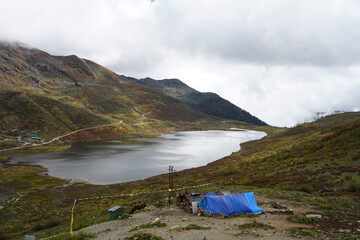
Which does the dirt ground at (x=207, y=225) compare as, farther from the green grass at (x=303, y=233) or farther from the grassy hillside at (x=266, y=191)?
the grassy hillside at (x=266, y=191)

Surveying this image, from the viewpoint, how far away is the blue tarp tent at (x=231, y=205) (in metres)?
20.8

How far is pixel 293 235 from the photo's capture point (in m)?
14.9

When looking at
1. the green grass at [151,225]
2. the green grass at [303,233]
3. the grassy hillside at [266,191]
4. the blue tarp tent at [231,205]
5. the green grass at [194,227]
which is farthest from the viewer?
the grassy hillside at [266,191]

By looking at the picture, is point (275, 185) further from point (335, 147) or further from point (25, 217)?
point (25, 217)

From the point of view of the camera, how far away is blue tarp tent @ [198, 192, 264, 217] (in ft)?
68.2

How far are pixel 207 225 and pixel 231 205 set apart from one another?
4.20 metres

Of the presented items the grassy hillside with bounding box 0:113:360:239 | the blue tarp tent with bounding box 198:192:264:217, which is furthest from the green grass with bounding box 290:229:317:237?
the blue tarp tent with bounding box 198:192:264:217

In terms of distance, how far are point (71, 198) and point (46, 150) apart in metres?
73.9

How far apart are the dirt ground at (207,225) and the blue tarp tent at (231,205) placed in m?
1.15

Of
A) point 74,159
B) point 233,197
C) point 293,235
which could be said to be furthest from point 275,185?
point 74,159

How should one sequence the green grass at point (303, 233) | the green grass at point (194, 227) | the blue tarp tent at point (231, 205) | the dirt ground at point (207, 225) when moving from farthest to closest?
the blue tarp tent at point (231, 205) → the green grass at point (194, 227) → the dirt ground at point (207, 225) → the green grass at point (303, 233)

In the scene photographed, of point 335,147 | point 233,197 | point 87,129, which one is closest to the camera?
point 233,197

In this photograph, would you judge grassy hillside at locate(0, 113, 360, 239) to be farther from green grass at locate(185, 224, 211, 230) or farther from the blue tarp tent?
green grass at locate(185, 224, 211, 230)

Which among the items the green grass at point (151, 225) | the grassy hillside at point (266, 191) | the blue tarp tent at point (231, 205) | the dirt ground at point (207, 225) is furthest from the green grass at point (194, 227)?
the grassy hillside at point (266, 191)
